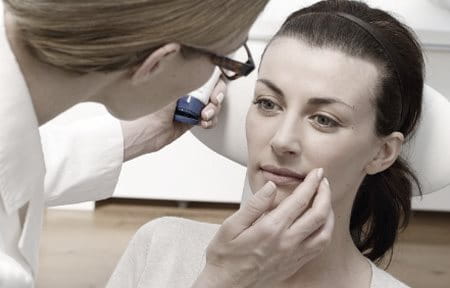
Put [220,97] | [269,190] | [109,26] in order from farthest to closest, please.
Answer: [220,97], [269,190], [109,26]

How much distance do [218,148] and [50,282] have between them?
1.09 m

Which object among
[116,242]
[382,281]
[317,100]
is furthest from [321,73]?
[116,242]

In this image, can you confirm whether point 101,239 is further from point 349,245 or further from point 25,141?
point 25,141

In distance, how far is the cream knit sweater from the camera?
1.62 meters

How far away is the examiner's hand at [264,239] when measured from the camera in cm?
129

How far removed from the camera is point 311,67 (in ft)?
4.86

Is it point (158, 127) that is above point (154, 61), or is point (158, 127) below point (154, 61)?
below

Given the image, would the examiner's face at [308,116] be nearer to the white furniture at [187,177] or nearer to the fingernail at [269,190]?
the fingernail at [269,190]

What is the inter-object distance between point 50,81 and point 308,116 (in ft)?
1.85

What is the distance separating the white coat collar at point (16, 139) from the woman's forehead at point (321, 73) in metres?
0.50

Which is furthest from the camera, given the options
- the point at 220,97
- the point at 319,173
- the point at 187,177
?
the point at 187,177

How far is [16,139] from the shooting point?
1.07m

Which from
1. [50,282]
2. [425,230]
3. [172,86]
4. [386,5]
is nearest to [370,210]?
[172,86]

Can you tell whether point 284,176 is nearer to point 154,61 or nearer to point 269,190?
point 269,190
